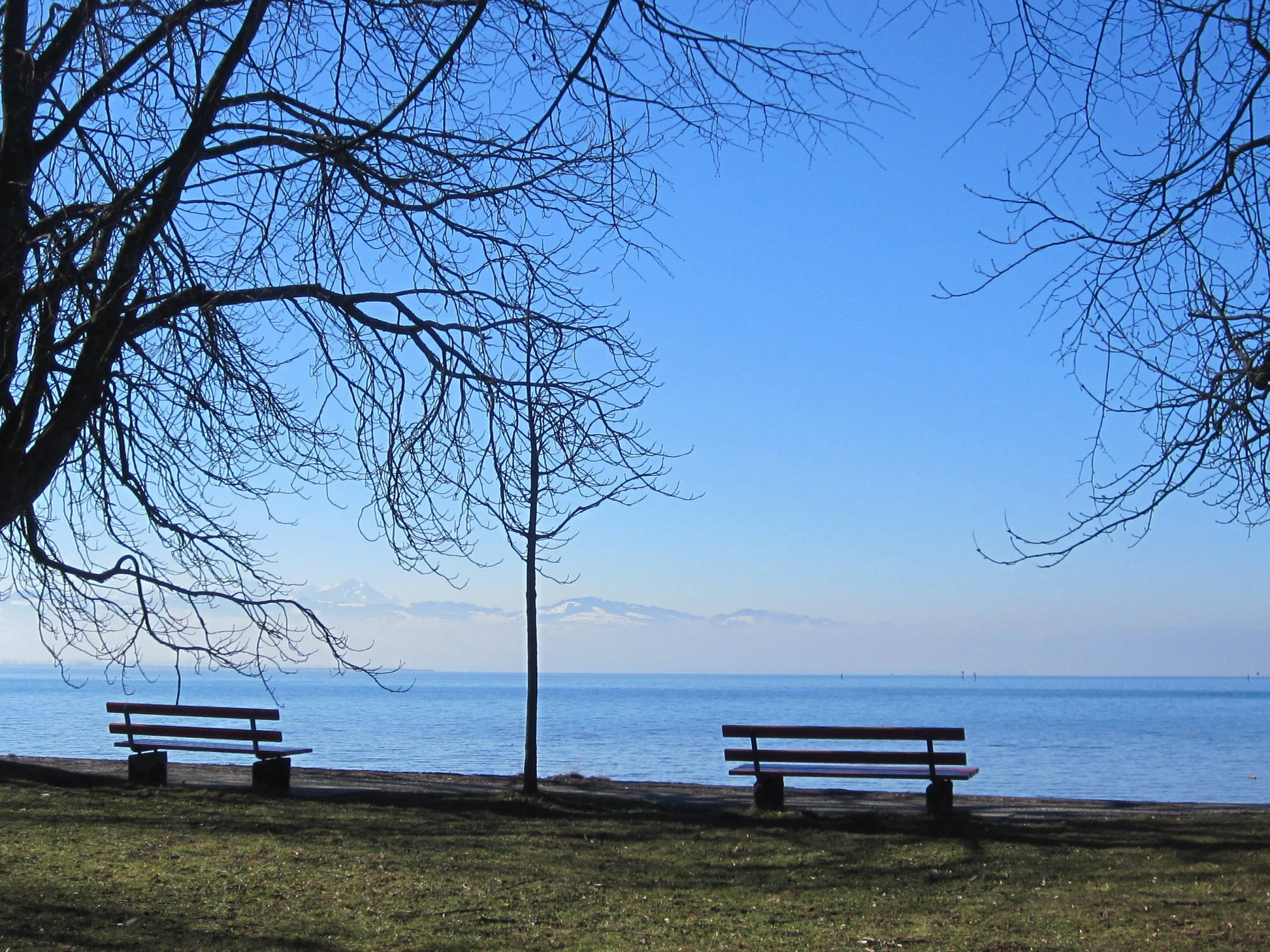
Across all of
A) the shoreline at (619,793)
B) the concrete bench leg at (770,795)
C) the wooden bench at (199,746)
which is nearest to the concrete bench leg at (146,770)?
the wooden bench at (199,746)

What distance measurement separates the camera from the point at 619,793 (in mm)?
13703

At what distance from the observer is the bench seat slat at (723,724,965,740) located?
11562 mm

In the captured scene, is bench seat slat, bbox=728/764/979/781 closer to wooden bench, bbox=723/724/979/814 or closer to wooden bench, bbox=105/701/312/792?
wooden bench, bbox=723/724/979/814

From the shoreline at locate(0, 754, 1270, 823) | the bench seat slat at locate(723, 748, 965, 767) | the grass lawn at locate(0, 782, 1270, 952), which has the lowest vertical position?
the shoreline at locate(0, 754, 1270, 823)

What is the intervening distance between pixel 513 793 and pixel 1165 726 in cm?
5987

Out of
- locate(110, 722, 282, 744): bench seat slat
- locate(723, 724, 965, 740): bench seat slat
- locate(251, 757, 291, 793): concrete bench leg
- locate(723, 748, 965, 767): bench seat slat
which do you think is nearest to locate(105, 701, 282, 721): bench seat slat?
locate(110, 722, 282, 744): bench seat slat

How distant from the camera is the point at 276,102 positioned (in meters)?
6.25

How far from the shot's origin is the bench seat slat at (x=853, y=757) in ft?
37.4

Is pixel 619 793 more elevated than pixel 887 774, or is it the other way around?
pixel 887 774

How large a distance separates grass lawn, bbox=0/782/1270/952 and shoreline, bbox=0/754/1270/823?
747mm

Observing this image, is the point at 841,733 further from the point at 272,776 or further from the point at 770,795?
the point at 272,776

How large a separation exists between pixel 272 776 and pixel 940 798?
732 cm

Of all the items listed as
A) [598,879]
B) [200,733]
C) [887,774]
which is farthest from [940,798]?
[200,733]

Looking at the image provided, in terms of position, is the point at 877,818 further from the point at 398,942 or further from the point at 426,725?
the point at 426,725
